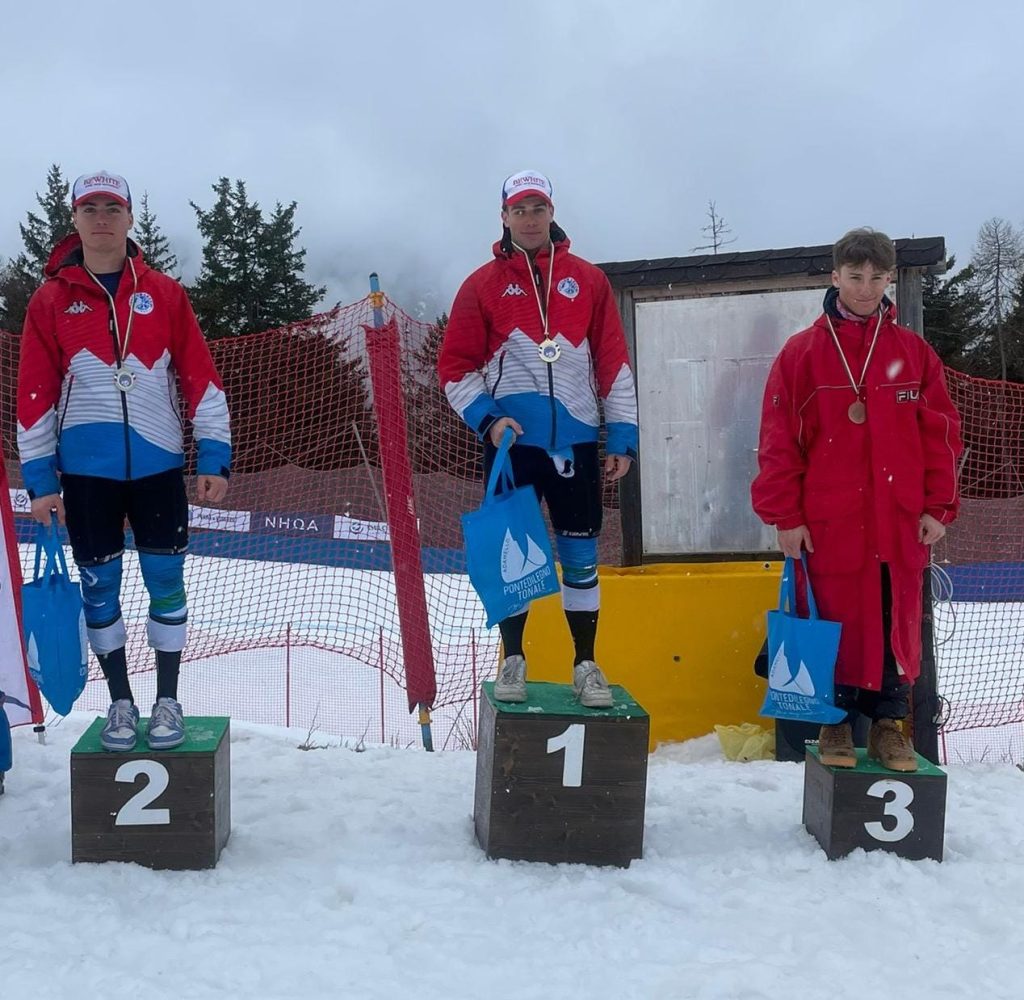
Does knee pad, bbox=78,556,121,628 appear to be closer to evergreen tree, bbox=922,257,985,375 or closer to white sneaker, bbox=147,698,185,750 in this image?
white sneaker, bbox=147,698,185,750

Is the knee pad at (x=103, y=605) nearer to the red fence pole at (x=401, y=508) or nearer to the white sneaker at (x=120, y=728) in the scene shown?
the white sneaker at (x=120, y=728)

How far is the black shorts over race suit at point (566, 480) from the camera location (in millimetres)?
3295

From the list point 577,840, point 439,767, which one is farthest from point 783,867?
point 439,767

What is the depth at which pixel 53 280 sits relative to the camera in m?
3.12

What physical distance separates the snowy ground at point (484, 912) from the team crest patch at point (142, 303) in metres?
1.78

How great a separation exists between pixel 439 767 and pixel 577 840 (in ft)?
3.98

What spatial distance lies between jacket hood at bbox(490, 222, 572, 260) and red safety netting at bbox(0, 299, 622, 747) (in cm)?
165

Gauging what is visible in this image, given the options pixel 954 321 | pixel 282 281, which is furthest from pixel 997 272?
pixel 282 281

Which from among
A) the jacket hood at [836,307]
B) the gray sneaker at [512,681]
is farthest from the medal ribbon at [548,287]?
the gray sneaker at [512,681]

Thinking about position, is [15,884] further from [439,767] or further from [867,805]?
[867,805]

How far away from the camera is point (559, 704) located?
3.19 metres

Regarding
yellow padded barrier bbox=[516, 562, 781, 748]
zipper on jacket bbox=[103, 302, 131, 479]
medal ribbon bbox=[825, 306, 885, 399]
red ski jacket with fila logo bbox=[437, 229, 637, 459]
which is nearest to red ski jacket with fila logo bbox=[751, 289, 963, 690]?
medal ribbon bbox=[825, 306, 885, 399]

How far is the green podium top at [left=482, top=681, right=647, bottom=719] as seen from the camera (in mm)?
3045

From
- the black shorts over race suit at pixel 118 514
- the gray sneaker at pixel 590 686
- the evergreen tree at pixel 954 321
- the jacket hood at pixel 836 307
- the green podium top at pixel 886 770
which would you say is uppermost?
the evergreen tree at pixel 954 321
